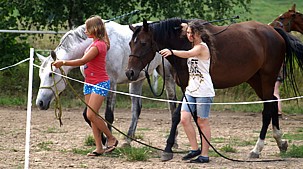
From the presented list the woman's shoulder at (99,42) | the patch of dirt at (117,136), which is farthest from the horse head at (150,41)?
the patch of dirt at (117,136)

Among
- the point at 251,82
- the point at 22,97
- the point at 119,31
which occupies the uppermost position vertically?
the point at 119,31

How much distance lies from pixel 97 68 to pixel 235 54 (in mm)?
1729

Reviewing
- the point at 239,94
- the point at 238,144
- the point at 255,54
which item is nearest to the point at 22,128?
the point at 238,144

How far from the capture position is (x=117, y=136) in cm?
1046

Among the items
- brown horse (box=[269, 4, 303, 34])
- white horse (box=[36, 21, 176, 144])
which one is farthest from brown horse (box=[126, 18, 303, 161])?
brown horse (box=[269, 4, 303, 34])

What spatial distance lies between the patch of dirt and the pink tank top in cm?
94

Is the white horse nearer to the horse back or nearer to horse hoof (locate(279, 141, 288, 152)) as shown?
the horse back

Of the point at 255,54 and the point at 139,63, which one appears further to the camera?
the point at 255,54

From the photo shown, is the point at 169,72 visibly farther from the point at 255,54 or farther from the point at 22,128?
the point at 22,128

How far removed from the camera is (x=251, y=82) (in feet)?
30.5

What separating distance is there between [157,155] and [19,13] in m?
7.90

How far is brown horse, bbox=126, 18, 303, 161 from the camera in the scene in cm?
810

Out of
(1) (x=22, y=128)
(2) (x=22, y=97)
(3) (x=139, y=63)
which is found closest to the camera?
(3) (x=139, y=63)

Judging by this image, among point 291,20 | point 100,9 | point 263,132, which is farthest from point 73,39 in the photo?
point 100,9
